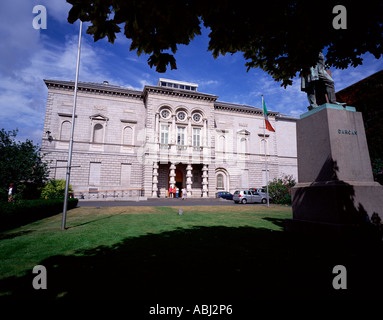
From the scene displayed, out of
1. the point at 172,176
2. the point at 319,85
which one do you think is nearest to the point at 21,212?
the point at 319,85

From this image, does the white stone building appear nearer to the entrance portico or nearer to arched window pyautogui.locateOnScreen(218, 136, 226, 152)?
the entrance portico

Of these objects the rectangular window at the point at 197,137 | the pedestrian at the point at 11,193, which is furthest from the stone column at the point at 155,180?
the pedestrian at the point at 11,193

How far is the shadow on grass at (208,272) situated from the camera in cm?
249

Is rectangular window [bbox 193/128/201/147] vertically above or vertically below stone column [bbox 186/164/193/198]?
above

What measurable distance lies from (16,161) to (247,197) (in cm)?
2161

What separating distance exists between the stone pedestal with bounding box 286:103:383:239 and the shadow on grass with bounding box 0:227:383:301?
802mm

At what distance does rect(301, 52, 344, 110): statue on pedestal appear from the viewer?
6.05m

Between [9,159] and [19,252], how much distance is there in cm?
1674

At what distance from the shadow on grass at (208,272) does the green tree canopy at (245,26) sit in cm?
313

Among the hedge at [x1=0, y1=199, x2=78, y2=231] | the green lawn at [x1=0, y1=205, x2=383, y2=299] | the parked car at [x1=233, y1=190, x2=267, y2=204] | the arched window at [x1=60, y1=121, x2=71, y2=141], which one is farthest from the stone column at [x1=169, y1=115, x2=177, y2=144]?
the green lawn at [x1=0, y1=205, x2=383, y2=299]

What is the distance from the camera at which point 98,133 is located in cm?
2606

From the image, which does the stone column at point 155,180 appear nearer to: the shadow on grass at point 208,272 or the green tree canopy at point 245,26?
the shadow on grass at point 208,272

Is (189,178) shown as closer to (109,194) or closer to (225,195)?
(225,195)
